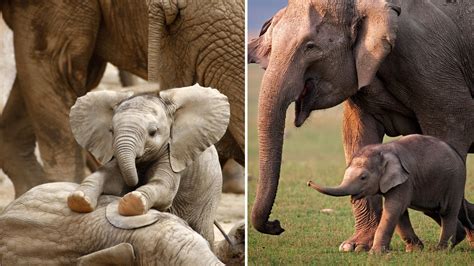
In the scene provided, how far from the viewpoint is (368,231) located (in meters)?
6.17

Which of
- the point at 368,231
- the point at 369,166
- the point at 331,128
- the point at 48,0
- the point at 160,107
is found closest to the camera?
the point at 160,107

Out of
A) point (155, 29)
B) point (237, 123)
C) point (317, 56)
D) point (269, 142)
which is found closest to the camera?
point (269, 142)

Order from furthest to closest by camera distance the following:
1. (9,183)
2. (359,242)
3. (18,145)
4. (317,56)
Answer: (9,183) < (18,145) < (359,242) < (317,56)

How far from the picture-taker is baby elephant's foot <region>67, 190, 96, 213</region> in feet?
17.0

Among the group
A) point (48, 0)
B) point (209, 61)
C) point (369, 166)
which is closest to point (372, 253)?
point (369, 166)

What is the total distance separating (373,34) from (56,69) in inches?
75.0

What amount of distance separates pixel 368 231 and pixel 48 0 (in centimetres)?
197

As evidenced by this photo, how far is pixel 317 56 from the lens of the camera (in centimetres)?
600

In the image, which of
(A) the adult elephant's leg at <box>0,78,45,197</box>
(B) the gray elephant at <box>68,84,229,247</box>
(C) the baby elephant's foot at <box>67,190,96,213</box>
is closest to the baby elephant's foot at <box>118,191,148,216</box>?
(B) the gray elephant at <box>68,84,229,247</box>

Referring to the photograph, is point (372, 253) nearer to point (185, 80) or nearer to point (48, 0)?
point (185, 80)

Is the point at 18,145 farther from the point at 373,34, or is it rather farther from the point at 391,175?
the point at 391,175

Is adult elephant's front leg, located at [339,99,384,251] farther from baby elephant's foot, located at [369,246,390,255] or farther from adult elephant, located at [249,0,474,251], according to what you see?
baby elephant's foot, located at [369,246,390,255]

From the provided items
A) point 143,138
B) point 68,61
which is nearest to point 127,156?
→ point 143,138

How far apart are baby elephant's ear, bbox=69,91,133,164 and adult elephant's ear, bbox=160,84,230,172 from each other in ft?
0.58
